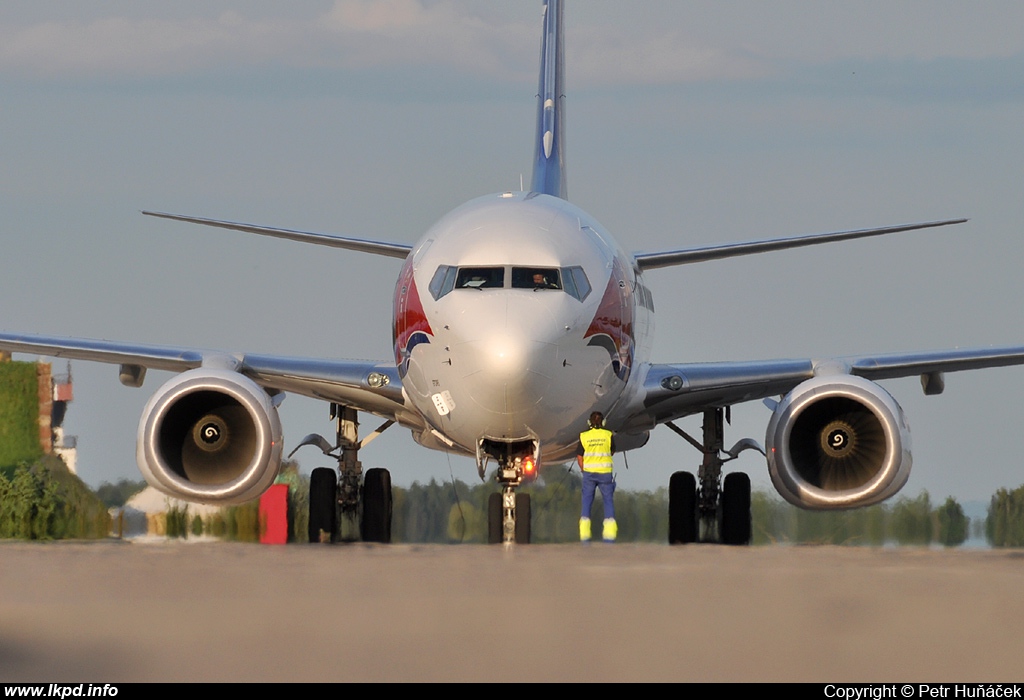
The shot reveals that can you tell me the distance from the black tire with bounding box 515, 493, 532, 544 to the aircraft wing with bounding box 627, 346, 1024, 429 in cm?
166

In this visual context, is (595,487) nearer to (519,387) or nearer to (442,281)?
(519,387)

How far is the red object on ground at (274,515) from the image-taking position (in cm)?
2209

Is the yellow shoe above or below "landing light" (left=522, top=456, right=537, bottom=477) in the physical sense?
below

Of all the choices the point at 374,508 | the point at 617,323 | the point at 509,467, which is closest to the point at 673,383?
the point at 617,323

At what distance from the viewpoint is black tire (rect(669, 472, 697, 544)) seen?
68.2 feet

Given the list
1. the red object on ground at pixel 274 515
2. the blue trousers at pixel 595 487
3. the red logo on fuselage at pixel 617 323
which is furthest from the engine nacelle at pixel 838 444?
the red object on ground at pixel 274 515

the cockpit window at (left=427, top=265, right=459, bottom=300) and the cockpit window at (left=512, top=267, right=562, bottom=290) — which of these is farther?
the cockpit window at (left=427, top=265, right=459, bottom=300)

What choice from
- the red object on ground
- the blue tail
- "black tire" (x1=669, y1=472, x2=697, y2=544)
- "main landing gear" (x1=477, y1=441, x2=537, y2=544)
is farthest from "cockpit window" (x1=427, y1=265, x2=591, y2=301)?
the red object on ground

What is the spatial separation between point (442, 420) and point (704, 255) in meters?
4.54

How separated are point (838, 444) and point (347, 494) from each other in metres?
6.60

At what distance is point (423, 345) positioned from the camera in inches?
603

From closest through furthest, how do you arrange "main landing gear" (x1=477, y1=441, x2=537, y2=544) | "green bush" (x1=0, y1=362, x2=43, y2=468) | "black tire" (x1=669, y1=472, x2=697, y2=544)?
"main landing gear" (x1=477, y1=441, x2=537, y2=544) < "black tire" (x1=669, y1=472, x2=697, y2=544) < "green bush" (x1=0, y1=362, x2=43, y2=468)

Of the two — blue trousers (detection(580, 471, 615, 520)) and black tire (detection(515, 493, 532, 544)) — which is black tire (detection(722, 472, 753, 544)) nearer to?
black tire (detection(515, 493, 532, 544))

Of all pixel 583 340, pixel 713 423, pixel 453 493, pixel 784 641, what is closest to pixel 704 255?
pixel 713 423
